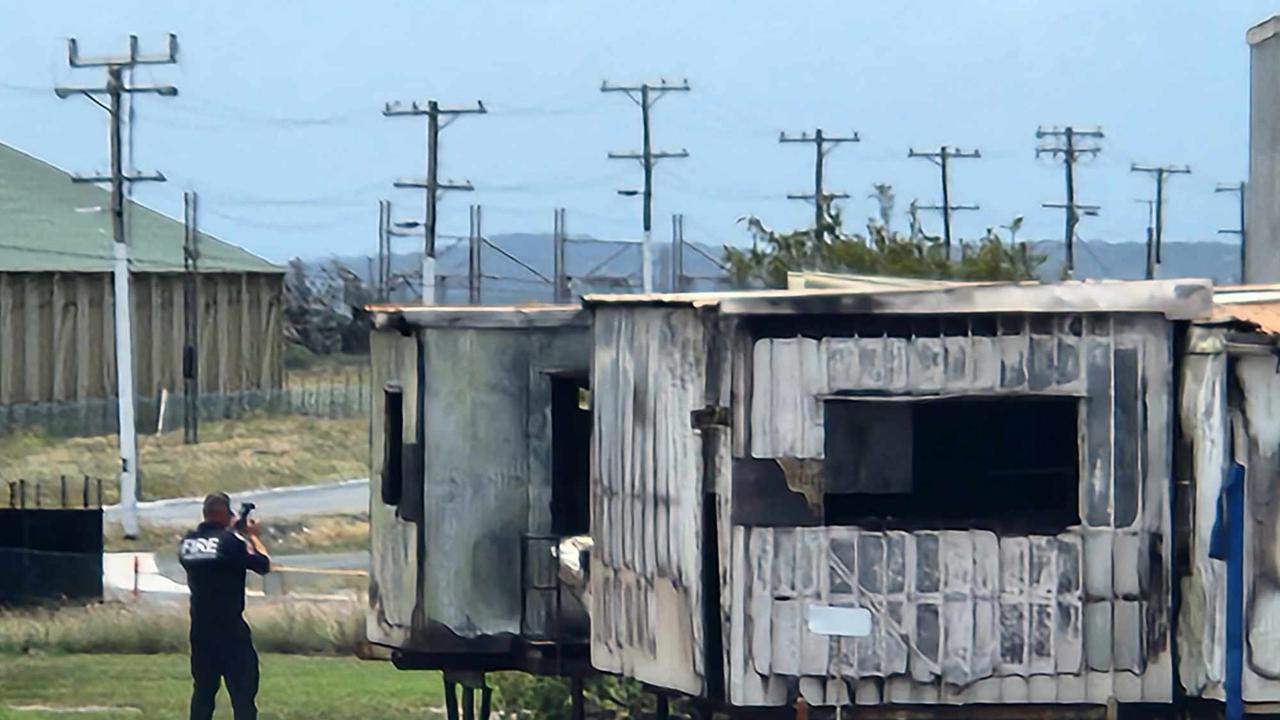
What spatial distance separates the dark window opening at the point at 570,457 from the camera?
17.9m

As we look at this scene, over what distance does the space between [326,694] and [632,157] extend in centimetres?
4215

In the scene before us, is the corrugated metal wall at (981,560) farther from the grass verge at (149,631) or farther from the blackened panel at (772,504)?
the grass verge at (149,631)

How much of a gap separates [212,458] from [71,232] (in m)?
17.9

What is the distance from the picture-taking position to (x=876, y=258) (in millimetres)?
56781

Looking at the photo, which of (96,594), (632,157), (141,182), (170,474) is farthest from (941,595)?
(632,157)

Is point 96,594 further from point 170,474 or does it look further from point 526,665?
point 170,474

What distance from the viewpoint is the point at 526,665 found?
17.7m

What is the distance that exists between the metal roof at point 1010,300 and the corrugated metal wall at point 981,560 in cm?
9

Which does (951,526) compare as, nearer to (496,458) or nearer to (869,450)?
(869,450)

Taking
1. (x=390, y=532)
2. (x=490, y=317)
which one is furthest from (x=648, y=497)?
(x=390, y=532)

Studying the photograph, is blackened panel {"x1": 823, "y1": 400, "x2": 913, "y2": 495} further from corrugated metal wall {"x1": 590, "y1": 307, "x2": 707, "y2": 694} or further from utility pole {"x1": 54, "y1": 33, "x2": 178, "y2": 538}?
utility pole {"x1": 54, "y1": 33, "x2": 178, "y2": 538}

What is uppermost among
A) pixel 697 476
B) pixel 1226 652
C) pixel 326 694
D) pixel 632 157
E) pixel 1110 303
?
pixel 632 157

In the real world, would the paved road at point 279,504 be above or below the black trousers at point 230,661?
below

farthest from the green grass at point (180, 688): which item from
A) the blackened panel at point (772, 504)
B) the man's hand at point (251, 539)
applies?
the blackened panel at point (772, 504)
